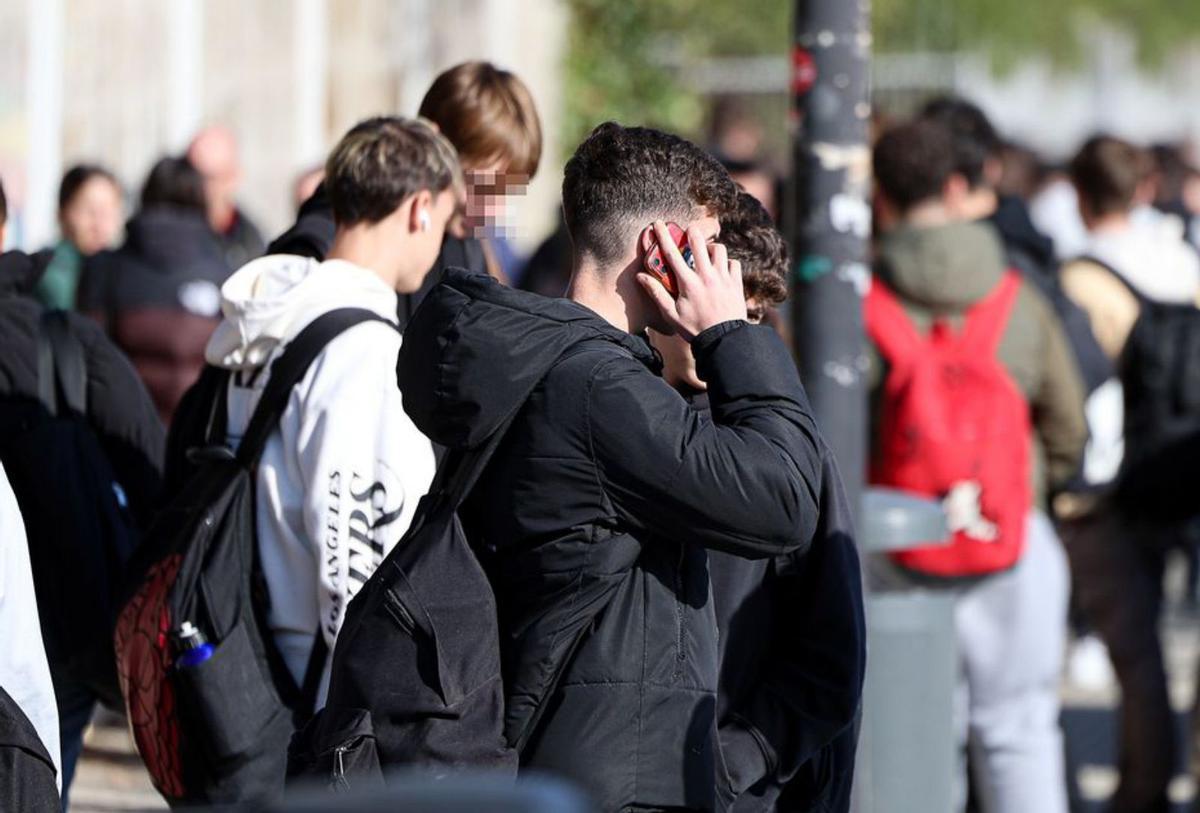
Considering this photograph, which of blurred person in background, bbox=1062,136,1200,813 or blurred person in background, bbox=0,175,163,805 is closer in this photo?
blurred person in background, bbox=0,175,163,805

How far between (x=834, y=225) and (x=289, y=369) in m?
1.38

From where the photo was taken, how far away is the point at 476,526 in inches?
118

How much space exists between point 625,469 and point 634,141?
1.74 ft

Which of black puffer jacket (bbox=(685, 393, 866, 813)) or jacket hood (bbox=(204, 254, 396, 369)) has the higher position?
jacket hood (bbox=(204, 254, 396, 369))

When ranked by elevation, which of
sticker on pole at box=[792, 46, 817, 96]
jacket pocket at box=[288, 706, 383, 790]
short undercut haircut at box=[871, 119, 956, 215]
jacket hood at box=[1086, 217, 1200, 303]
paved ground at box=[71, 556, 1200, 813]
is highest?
sticker on pole at box=[792, 46, 817, 96]

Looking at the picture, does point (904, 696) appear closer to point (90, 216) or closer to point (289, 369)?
point (289, 369)

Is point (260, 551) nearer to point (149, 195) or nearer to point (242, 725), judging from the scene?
point (242, 725)

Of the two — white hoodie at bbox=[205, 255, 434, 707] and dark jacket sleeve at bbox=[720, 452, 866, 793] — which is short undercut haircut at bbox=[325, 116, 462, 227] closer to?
white hoodie at bbox=[205, 255, 434, 707]

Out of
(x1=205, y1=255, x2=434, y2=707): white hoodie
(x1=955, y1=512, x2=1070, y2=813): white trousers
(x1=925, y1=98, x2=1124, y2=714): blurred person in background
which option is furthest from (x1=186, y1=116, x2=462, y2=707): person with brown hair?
(x1=925, y1=98, x2=1124, y2=714): blurred person in background

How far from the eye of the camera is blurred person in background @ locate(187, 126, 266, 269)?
9.21 meters

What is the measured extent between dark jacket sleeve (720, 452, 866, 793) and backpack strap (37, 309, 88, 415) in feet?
6.27

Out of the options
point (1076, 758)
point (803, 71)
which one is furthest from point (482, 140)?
point (1076, 758)

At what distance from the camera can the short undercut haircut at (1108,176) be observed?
7.54 m

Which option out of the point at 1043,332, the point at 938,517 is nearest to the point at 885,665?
the point at 938,517
